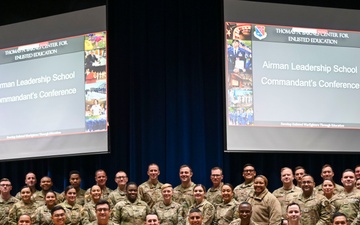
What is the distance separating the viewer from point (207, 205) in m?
7.77

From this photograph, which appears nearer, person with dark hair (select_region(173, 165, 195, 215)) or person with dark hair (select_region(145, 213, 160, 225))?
person with dark hair (select_region(145, 213, 160, 225))

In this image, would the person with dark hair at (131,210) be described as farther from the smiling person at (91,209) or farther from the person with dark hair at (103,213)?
the person with dark hair at (103,213)

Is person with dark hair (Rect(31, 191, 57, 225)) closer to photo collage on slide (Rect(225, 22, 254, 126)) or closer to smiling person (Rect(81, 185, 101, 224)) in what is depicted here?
smiling person (Rect(81, 185, 101, 224))

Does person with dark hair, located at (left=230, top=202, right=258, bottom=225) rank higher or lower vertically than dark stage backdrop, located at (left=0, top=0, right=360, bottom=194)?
lower

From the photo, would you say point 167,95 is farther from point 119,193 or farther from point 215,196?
point 215,196

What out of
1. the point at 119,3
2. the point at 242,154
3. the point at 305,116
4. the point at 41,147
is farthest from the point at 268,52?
the point at 41,147

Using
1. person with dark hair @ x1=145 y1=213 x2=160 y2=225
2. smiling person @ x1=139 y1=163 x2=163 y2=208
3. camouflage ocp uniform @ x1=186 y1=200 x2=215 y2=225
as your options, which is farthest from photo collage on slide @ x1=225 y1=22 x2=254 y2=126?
person with dark hair @ x1=145 y1=213 x2=160 y2=225

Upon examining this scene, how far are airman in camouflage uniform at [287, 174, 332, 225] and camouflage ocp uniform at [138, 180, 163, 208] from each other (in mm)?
1722

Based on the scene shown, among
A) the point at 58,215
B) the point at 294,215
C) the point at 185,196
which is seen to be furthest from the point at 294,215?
the point at 58,215

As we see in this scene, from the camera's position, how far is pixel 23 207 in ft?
27.5

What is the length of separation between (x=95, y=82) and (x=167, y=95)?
120 centimetres

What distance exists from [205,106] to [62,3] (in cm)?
238

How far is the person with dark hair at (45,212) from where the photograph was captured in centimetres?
802

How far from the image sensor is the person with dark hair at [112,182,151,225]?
7809mm
